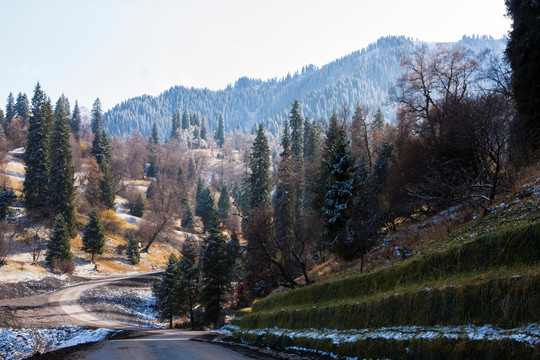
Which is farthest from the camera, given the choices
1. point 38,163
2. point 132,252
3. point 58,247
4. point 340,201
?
point 132,252

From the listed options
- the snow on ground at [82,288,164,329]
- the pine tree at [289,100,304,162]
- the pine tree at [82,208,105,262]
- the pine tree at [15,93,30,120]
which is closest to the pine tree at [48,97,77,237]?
the pine tree at [82,208,105,262]

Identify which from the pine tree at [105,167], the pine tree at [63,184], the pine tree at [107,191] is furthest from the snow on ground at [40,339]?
the pine tree at [105,167]

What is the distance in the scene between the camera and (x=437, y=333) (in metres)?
7.20

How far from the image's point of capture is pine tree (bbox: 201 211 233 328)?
36.3 meters

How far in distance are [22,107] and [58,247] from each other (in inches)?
3583

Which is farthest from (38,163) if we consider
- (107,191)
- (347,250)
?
(347,250)

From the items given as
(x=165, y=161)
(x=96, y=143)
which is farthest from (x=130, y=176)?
(x=96, y=143)

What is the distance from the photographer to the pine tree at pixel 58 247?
48188 millimetres

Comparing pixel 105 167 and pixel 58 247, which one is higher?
pixel 105 167

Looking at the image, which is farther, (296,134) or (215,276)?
(296,134)

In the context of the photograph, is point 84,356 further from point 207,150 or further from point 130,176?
point 207,150

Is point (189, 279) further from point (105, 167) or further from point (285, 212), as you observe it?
point (105, 167)

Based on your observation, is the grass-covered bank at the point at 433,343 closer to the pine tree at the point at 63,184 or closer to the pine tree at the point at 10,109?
the pine tree at the point at 63,184

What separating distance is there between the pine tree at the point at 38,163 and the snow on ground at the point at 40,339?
4225cm
